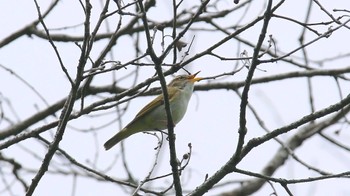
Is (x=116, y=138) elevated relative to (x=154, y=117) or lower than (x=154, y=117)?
lower

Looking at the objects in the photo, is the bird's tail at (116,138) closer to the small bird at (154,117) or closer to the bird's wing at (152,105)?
the small bird at (154,117)

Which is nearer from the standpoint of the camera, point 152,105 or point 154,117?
point 154,117

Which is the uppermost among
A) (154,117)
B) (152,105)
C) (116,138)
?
(152,105)

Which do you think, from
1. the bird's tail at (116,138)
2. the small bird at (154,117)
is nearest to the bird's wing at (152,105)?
the small bird at (154,117)

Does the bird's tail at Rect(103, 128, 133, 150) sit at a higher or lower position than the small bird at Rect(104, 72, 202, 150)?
lower

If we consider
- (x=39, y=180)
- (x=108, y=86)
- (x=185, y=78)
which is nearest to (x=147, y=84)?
(x=39, y=180)

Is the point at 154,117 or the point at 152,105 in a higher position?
the point at 152,105

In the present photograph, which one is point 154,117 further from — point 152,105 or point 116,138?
point 116,138

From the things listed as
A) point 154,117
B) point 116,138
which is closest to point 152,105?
point 154,117

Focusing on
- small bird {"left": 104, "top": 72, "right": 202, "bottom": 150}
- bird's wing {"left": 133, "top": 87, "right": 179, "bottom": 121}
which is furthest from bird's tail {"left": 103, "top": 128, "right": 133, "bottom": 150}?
bird's wing {"left": 133, "top": 87, "right": 179, "bottom": 121}

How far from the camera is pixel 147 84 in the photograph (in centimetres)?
487

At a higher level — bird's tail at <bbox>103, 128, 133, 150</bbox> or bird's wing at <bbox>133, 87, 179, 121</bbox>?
bird's wing at <bbox>133, 87, 179, 121</bbox>

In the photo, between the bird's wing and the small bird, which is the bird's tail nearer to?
the small bird

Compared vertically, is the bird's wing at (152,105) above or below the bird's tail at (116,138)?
above
